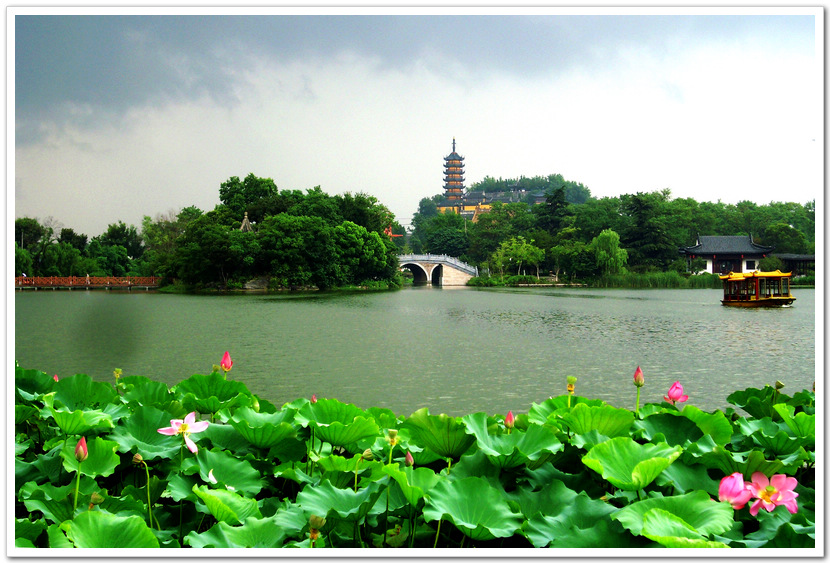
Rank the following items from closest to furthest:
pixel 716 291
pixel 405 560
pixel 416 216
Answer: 1. pixel 405 560
2. pixel 716 291
3. pixel 416 216

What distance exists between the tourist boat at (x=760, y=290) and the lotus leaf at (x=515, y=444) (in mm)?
14032

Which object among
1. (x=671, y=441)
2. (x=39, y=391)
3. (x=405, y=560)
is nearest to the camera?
(x=405, y=560)

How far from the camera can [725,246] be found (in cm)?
1853

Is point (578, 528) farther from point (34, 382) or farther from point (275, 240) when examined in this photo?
point (275, 240)

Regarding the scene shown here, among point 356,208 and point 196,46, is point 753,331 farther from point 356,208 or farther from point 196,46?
point 356,208

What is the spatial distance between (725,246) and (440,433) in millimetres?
19916

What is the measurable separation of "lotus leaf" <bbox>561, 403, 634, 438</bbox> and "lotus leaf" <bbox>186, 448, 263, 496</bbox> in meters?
0.66

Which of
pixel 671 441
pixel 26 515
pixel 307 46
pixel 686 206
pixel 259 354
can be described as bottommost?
pixel 259 354

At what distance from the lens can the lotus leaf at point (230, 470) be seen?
1.13m

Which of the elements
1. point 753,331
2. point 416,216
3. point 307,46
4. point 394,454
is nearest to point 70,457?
point 394,454

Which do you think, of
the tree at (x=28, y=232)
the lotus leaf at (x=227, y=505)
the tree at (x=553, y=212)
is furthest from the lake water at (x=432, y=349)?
the tree at (x=553, y=212)

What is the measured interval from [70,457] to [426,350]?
6.11 metres

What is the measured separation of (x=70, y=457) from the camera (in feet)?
3.81

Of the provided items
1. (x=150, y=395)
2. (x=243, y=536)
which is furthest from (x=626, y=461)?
(x=150, y=395)
